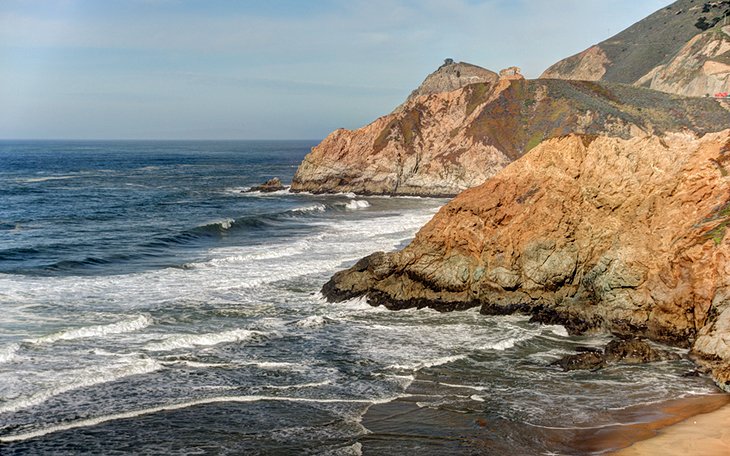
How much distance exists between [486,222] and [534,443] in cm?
1383

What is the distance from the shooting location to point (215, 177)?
113750 millimetres

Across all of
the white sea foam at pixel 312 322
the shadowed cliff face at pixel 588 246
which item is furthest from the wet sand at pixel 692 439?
the white sea foam at pixel 312 322

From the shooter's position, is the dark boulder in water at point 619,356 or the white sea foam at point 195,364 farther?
the white sea foam at point 195,364

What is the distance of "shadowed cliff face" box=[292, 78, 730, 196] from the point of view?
271 feet

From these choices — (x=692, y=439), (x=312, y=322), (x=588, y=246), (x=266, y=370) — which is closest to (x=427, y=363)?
(x=266, y=370)

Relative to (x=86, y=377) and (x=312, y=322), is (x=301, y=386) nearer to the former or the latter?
(x=86, y=377)

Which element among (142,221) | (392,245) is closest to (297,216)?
(142,221)

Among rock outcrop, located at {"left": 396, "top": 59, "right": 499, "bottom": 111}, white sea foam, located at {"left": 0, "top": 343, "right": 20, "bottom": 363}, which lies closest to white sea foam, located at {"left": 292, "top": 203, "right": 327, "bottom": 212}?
white sea foam, located at {"left": 0, "top": 343, "right": 20, "bottom": 363}

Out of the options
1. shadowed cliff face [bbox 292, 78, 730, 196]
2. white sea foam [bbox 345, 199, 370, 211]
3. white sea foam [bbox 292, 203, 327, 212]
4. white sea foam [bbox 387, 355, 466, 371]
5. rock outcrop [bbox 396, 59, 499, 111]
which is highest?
A: rock outcrop [bbox 396, 59, 499, 111]

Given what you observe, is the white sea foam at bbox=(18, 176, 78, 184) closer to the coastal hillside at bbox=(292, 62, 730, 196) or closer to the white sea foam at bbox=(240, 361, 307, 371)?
the coastal hillside at bbox=(292, 62, 730, 196)

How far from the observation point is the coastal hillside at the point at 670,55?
109m

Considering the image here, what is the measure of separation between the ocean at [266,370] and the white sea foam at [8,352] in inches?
4.2

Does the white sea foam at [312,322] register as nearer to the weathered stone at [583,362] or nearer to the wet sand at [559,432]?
the wet sand at [559,432]

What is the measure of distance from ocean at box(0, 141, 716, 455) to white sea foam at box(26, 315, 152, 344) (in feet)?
0.24
